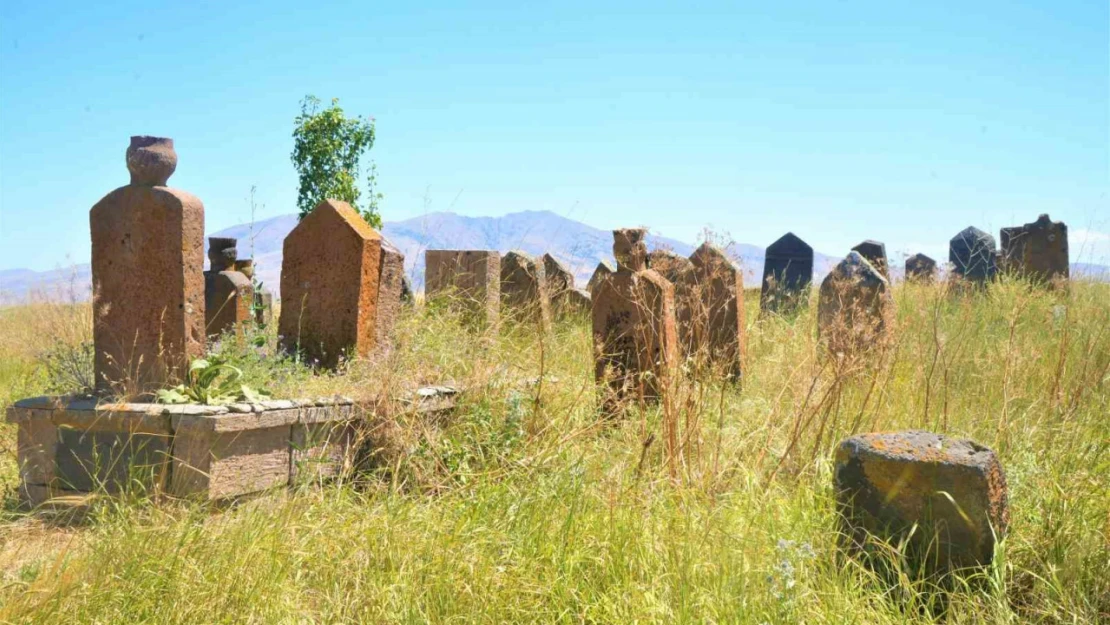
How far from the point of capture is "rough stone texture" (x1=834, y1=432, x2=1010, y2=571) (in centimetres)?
335

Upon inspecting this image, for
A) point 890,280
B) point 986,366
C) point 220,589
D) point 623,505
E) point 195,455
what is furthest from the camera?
point 890,280

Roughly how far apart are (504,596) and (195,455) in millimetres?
2131

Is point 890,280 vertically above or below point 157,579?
above

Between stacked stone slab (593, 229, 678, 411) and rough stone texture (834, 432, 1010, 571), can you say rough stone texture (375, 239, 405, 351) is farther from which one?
rough stone texture (834, 432, 1010, 571)

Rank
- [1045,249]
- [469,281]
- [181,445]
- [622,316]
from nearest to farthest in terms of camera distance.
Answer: [181,445] → [622,316] → [469,281] → [1045,249]

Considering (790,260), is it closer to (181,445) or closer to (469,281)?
(469,281)

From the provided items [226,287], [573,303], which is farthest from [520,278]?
[226,287]

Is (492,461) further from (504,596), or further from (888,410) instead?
(888,410)

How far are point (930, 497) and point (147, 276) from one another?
13.8ft

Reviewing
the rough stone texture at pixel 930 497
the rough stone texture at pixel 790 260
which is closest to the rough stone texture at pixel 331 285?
the rough stone texture at pixel 930 497

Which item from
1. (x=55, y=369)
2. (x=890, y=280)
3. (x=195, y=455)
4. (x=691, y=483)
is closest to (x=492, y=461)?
(x=691, y=483)

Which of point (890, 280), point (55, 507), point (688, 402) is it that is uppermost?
point (890, 280)

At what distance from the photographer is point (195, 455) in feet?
15.4

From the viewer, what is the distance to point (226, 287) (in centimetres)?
836
